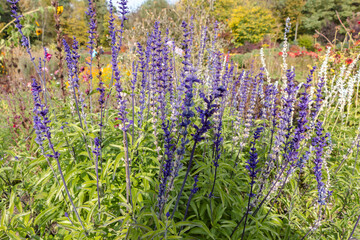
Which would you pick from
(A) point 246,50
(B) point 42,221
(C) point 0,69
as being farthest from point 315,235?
(A) point 246,50

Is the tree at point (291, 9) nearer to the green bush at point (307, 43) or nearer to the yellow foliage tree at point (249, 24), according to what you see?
the green bush at point (307, 43)

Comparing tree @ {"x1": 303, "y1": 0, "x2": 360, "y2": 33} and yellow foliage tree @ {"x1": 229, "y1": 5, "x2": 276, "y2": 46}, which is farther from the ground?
tree @ {"x1": 303, "y1": 0, "x2": 360, "y2": 33}

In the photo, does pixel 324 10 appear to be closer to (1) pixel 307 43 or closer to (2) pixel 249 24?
(1) pixel 307 43

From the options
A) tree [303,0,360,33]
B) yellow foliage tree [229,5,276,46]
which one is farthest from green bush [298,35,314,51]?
tree [303,0,360,33]

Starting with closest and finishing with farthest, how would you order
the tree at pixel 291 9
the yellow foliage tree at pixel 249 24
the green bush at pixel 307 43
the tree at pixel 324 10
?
the yellow foliage tree at pixel 249 24 < the green bush at pixel 307 43 < the tree at pixel 291 9 < the tree at pixel 324 10

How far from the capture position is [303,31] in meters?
47.3

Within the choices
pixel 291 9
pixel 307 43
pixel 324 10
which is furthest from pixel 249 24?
pixel 324 10

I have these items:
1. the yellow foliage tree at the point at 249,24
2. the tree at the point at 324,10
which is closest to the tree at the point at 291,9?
the tree at the point at 324,10

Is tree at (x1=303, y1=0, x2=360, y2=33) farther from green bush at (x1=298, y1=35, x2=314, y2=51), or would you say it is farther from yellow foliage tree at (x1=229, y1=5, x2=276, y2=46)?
yellow foliage tree at (x1=229, y1=5, x2=276, y2=46)

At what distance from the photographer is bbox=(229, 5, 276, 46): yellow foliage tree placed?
110 feet

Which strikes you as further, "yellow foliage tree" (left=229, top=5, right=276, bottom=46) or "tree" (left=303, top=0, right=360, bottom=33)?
"tree" (left=303, top=0, right=360, bottom=33)

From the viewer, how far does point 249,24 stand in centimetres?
3397

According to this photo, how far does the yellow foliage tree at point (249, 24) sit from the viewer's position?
110ft

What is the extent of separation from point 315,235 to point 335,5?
187 feet
